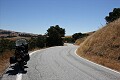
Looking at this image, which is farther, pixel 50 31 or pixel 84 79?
pixel 50 31

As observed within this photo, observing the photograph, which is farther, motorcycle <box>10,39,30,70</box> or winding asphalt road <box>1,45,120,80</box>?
motorcycle <box>10,39,30,70</box>

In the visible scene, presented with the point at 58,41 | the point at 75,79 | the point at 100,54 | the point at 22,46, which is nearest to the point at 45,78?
the point at 75,79

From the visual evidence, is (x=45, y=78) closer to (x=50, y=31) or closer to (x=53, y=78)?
(x=53, y=78)

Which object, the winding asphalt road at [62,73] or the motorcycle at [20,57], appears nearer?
the winding asphalt road at [62,73]

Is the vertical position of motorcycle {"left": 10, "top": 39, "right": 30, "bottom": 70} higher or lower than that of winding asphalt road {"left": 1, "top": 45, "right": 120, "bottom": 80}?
higher

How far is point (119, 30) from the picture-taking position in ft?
81.9

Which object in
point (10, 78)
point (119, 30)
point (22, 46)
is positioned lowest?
point (10, 78)

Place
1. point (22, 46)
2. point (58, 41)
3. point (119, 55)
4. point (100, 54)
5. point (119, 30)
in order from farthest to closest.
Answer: point (58, 41), point (119, 30), point (100, 54), point (119, 55), point (22, 46)

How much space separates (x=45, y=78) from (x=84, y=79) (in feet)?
5.83

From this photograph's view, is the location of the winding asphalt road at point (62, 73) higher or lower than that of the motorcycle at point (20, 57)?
lower

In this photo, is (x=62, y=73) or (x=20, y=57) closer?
(x=62, y=73)

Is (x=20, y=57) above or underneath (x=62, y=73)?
above

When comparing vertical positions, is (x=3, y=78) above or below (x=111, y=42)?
below

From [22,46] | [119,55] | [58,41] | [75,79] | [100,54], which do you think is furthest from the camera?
[58,41]
